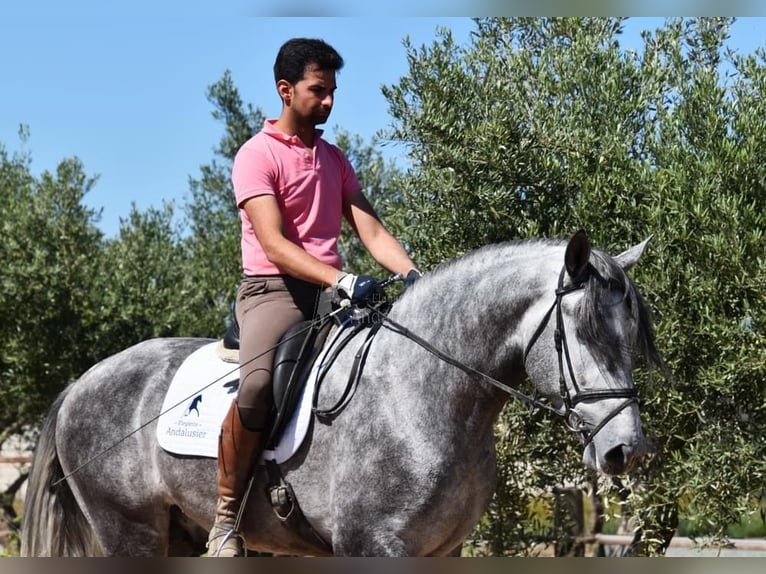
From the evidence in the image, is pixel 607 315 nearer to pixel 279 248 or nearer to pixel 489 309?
pixel 489 309

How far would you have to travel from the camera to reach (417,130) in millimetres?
8047

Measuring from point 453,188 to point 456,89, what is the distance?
0.85m

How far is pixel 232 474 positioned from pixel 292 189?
1342mm

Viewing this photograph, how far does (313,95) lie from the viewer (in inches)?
180

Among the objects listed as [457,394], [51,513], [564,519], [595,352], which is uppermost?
[595,352]

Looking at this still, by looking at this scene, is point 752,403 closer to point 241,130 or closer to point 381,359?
point 381,359

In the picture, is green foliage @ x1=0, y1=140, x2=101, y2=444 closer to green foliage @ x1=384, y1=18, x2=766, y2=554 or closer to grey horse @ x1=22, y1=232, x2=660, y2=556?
green foliage @ x1=384, y1=18, x2=766, y2=554

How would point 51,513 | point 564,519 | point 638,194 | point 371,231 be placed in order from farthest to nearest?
point 564,519
point 638,194
point 51,513
point 371,231

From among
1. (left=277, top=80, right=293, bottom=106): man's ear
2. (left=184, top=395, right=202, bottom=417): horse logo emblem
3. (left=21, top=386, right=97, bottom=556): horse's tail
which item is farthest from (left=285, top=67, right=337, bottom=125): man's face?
(left=21, top=386, right=97, bottom=556): horse's tail

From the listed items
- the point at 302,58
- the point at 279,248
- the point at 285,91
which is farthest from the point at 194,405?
the point at 302,58

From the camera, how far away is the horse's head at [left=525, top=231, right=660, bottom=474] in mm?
3686

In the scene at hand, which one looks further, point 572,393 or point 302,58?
point 302,58

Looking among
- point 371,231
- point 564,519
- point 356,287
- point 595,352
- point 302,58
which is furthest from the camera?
point 564,519

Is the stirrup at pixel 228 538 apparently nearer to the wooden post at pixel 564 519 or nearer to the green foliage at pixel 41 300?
the wooden post at pixel 564 519
